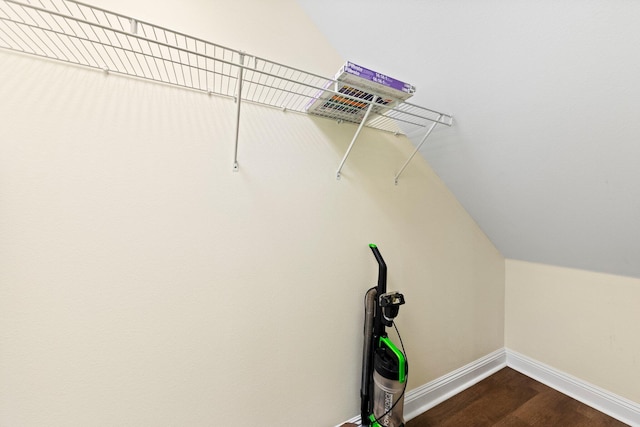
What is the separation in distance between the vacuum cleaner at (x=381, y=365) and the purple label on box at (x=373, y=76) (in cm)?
78

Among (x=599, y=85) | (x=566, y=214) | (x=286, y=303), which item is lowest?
(x=286, y=303)

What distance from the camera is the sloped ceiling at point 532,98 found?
774mm

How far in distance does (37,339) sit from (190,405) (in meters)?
0.55

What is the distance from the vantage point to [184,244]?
0.87 meters

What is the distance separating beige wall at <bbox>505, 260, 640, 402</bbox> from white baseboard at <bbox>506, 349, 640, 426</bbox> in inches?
1.4

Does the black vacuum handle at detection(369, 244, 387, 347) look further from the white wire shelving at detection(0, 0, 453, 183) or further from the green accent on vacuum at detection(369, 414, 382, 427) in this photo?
the white wire shelving at detection(0, 0, 453, 183)

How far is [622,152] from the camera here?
931 mm

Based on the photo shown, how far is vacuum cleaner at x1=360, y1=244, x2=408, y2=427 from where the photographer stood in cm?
103

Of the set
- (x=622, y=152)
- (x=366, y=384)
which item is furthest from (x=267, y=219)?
(x=622, y=152)

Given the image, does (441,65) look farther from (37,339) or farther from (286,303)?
(37,339)

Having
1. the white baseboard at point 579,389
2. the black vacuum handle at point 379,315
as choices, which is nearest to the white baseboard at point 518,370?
the white baseboard at point 579,389

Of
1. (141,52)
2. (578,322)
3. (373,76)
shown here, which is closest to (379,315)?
(373,76)

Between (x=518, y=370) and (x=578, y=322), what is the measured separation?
Result: 594 mm

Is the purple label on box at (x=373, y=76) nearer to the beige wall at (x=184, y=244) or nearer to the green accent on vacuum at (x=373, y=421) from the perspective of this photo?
the beige wall at (x=184, y=244)
